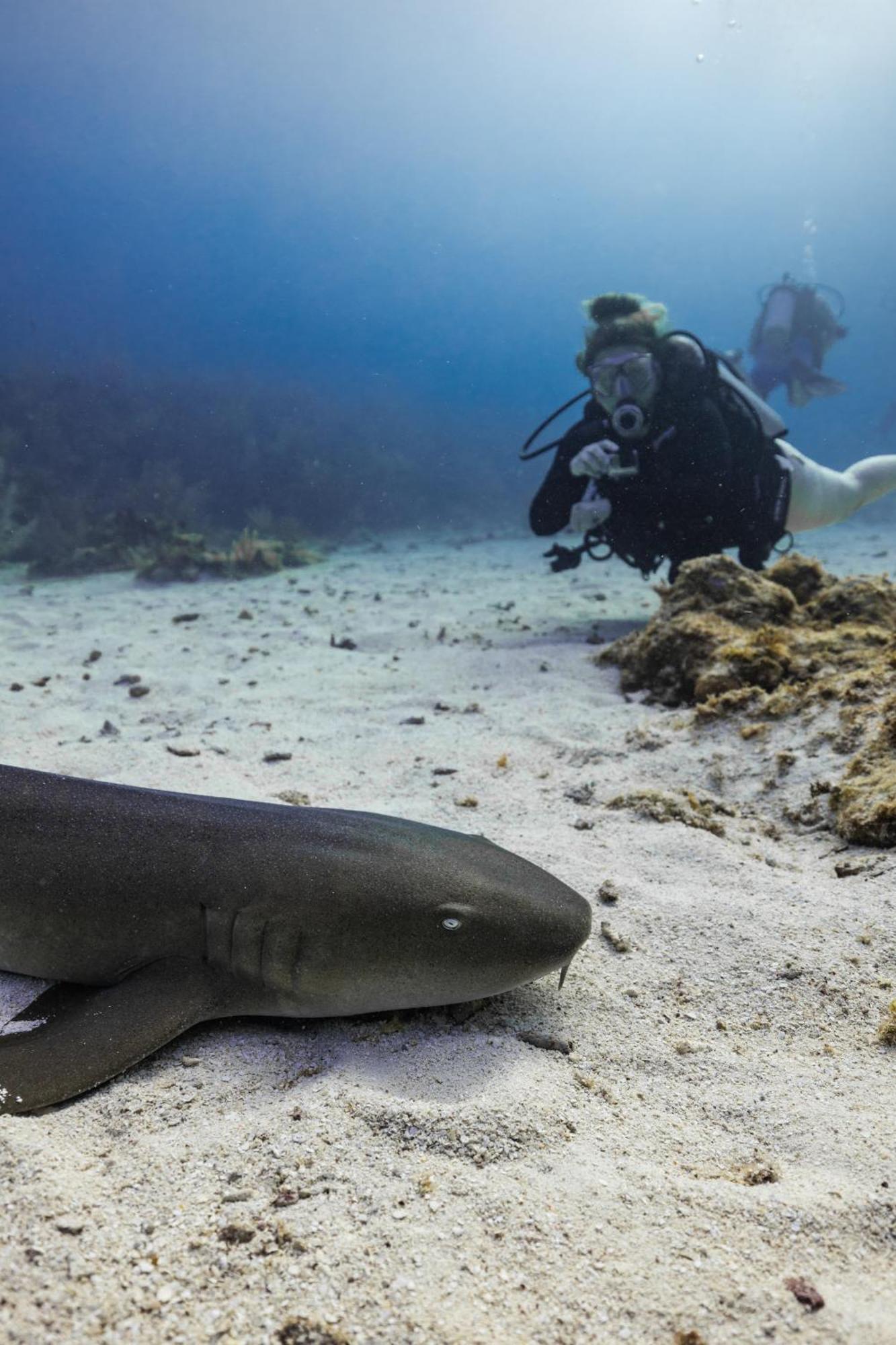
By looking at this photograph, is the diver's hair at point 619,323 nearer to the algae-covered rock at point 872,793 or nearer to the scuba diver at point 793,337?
the algae-covered rock at point 872,793

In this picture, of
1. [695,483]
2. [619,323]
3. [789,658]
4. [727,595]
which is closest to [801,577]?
[727,595]

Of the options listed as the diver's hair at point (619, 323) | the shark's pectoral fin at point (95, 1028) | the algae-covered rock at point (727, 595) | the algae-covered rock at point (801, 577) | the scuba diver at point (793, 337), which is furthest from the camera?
the scuba diver at point (793, 337)

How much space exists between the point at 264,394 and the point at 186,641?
26.7m

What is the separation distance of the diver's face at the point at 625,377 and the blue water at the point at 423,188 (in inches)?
1445

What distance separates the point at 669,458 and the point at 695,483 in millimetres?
433

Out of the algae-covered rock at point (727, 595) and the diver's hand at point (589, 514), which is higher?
the diver's hand at point (589, 514)

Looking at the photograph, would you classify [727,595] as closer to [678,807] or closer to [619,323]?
[678,807]

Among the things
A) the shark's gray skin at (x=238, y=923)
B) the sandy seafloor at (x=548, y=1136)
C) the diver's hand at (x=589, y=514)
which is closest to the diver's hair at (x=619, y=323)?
the diver's hand at (x=589, y=514)

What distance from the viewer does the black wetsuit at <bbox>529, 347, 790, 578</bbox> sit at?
809 cm

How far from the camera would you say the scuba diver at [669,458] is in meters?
8.09

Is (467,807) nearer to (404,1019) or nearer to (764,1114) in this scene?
(404,1019)

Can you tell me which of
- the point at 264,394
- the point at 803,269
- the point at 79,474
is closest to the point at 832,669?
the point at 79,474

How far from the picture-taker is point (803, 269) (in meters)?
147

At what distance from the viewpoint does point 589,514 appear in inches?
318
